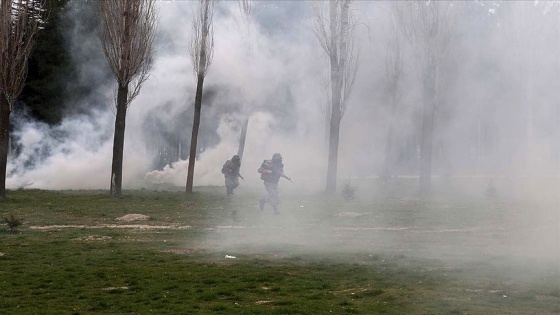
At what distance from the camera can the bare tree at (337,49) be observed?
124 feet

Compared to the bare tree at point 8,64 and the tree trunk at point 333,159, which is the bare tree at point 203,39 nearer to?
the tree trunk at point 333,159

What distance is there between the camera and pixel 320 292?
1423 cm

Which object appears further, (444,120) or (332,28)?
(332,28)

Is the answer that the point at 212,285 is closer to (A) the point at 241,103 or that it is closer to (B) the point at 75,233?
(B) the point at 75,233

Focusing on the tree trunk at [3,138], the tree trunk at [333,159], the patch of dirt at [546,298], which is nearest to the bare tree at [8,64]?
the tree trunk at [3,138]

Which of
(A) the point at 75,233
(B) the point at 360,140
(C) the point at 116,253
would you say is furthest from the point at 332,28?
(C) the point at 116,253

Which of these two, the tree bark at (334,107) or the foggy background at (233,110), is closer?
the tree bark at (334,107)

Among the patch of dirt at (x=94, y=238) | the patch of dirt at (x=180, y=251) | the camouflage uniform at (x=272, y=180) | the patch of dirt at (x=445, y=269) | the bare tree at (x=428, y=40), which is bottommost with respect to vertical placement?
the patch of dirt at (x=180, y=251)

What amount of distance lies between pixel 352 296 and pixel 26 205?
754 inches

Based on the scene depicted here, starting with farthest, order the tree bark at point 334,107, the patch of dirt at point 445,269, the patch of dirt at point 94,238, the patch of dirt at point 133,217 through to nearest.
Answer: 1. the tree bark at point 334,107
2. the patch of dirt at point 133,217
3. the patch of dirt at point 94,238
4. the patch of dirt at point 445,269

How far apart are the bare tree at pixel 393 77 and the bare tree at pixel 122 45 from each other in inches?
444

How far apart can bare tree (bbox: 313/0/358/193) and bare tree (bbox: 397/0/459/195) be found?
412 centimetres

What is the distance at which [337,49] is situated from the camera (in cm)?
3847

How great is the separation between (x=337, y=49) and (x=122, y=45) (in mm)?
9617
